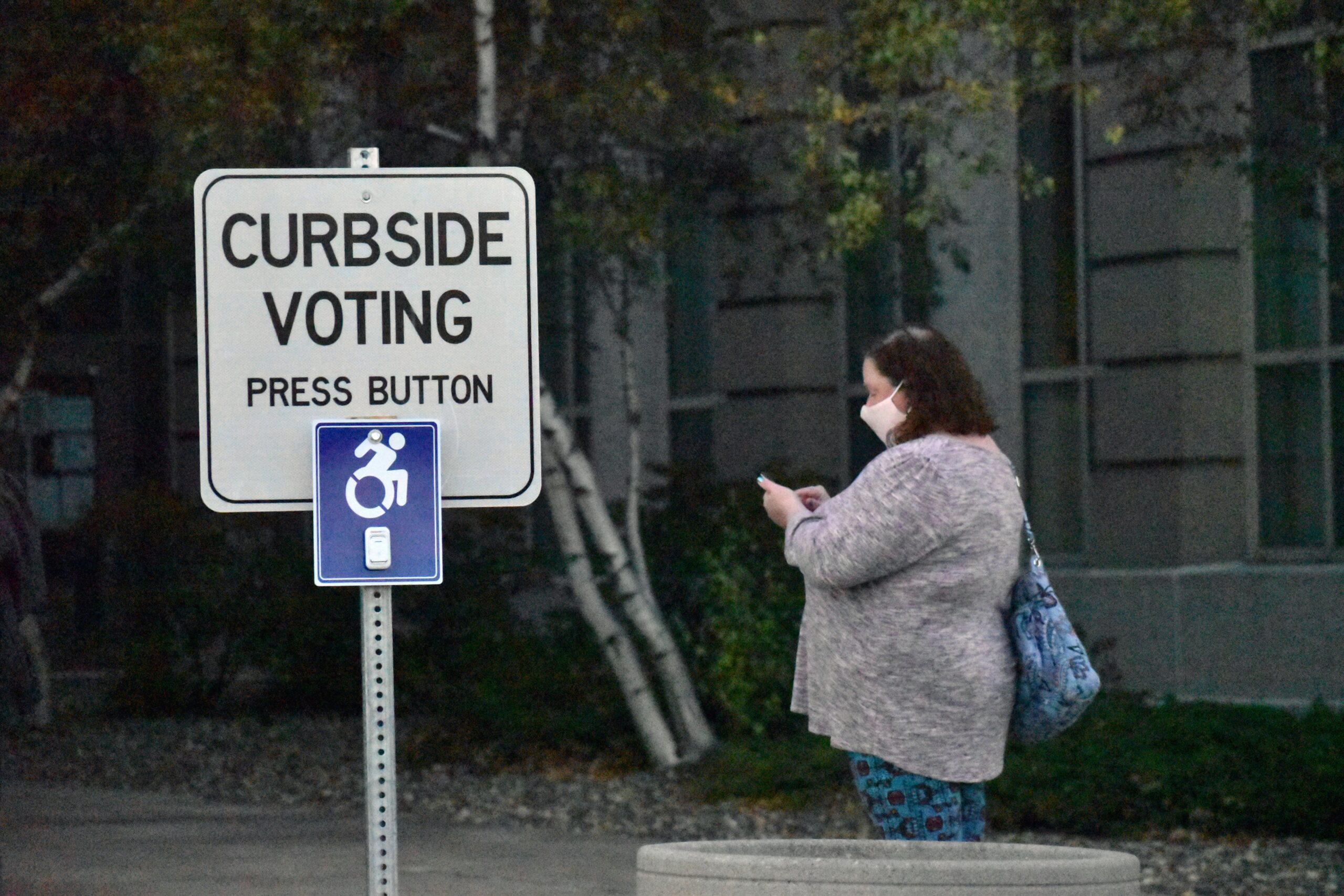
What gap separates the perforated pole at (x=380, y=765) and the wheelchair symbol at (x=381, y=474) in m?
0.19

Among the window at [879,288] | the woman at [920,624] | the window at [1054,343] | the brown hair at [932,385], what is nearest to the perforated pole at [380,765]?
the woman at [920,624]

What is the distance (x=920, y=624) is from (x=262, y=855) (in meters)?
4.96

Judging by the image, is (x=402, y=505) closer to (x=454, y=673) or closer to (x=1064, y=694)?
(x=1064, y=694)

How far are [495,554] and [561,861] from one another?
218 inches

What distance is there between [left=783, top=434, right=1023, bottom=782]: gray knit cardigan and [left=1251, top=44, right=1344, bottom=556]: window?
8.00m

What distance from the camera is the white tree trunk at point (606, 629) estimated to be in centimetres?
1127

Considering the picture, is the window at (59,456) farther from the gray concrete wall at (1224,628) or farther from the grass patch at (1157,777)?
the grass patch at (1157,777)

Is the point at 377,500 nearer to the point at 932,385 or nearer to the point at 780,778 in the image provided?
the point at 932,385

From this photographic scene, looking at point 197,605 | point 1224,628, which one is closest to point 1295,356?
point 1224,628

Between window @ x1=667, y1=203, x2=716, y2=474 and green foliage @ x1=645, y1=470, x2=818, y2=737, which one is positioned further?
window @ x1=667, y1=203, x2=716, y2=474

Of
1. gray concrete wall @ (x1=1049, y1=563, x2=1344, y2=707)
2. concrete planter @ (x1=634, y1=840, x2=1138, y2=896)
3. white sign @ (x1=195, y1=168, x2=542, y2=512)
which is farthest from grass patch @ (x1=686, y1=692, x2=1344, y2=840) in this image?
white sign @ (x1=195, y1=168, x2=542, y2=512)

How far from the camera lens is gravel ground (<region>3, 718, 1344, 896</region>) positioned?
8523 millimetres

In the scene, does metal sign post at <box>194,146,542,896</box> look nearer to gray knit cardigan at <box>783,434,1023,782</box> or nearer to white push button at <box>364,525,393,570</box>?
white push button at <box>364,525,393,570</box>

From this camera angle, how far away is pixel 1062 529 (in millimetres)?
14430
